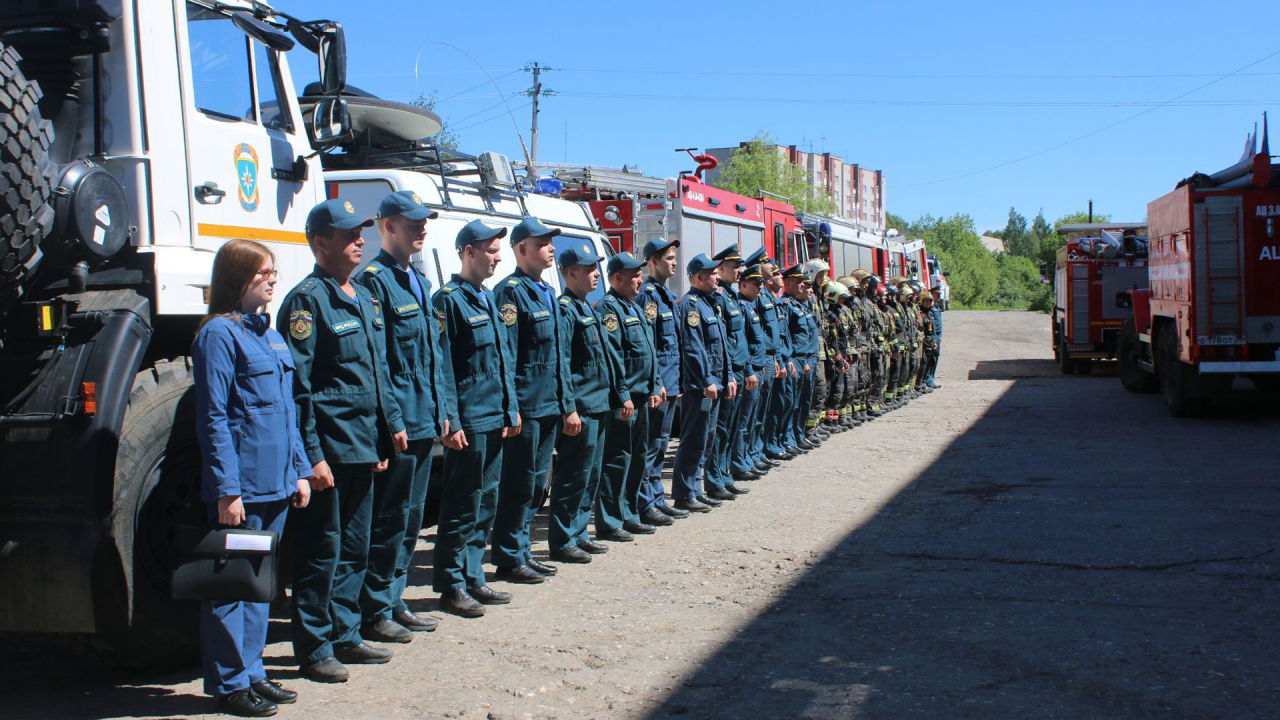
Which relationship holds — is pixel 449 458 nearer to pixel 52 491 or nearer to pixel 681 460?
pixel 52 491

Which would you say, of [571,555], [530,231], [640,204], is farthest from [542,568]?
[640,204]

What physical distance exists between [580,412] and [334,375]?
223 centimetres

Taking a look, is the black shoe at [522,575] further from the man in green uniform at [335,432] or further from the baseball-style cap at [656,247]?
the baseball-style cap at [656,247]

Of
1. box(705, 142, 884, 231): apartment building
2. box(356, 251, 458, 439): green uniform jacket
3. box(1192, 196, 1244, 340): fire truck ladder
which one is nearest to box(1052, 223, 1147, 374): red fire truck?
box(1192, 196, 1244, 340): fire truck ladder

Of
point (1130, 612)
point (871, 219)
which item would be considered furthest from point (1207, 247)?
point (871, 219)

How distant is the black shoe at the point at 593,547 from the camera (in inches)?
275

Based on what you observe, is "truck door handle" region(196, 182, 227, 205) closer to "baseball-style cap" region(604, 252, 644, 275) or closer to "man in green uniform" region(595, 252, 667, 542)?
"man in green uniform" region(595, 252, 667, 542)

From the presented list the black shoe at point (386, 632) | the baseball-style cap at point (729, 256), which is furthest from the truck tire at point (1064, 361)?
the black shoe at point (386, 632)

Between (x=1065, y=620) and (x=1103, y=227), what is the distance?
69.6ft

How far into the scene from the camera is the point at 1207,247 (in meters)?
13.6

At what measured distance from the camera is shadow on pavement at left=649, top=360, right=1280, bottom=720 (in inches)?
173

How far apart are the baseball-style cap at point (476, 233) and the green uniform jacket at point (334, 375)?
114 centimetres

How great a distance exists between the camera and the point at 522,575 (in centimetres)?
629

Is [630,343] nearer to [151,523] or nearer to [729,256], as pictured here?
[729,256]
